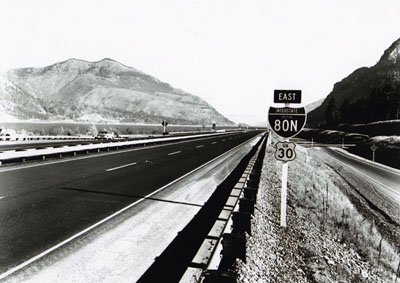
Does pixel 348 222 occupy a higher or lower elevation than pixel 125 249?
lower

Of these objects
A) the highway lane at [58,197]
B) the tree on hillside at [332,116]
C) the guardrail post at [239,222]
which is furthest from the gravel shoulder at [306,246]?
the tree on hillside at [332,116]

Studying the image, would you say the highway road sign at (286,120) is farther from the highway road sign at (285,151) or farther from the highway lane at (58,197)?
the highway lane at (58,197)

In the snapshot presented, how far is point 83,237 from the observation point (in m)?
5.99

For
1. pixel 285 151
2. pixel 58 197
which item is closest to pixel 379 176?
pixel 285 151

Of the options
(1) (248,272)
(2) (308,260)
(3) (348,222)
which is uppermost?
(1) (248,272)

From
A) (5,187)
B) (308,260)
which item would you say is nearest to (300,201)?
(308,260)

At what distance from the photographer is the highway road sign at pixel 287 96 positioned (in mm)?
7151

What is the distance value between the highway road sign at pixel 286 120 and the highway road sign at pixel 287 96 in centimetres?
18

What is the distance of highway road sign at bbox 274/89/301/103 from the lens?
23.5 feet

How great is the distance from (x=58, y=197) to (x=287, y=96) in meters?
6.74

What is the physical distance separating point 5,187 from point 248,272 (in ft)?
28.2

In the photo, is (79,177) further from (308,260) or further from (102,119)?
(102,119)

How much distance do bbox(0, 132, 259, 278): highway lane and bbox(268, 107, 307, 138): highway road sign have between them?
14.6ft

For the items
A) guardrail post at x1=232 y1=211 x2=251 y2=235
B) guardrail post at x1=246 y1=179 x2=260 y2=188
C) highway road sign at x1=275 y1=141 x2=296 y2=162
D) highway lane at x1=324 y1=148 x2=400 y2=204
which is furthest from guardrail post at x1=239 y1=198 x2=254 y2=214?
highway lane at x1=324 y1=148 x2=400 y2=204
